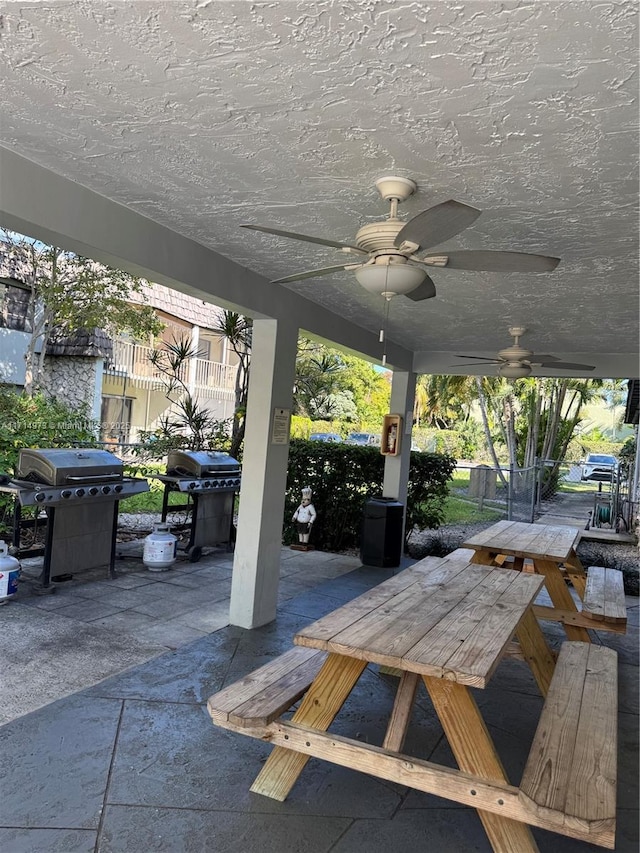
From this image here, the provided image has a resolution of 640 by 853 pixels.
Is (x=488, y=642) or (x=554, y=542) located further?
(x=554, y=542)

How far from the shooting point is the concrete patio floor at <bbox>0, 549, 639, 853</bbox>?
2160 mm

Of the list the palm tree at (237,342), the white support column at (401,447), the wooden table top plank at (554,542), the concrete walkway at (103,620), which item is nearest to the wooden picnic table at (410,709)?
the concrete walkway at (103,620)

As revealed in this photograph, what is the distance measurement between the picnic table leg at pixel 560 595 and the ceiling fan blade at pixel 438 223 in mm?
2967

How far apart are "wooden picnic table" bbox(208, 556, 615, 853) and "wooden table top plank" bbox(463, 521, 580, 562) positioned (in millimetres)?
1532

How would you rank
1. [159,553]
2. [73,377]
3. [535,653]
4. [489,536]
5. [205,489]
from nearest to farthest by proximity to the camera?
[535,653] < [489,536] < [159,553] < [205,489] < [73,377]

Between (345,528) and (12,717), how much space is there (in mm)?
5100

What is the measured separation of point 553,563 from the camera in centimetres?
440

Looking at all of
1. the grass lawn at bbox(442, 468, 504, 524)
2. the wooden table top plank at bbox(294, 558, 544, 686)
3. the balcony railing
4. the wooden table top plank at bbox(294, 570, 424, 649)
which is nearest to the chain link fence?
the grass lawn at bbox(442, 468, 504, 524)

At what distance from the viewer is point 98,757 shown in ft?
8.46

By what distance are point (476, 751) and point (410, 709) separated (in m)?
0.38

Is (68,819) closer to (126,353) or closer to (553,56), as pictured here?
(553,56)

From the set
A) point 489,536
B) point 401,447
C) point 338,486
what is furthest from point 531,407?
point 489,536

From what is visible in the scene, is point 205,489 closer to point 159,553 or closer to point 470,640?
point 159,553

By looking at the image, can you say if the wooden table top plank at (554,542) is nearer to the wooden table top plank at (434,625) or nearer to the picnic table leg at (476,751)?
the wooden table top plank at (434,625)
